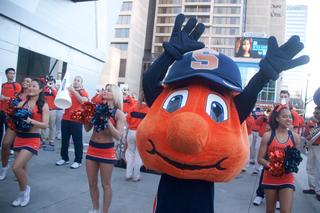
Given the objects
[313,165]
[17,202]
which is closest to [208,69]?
[17,202]

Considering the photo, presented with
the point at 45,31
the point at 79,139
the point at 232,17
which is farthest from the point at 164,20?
the point at 79,139

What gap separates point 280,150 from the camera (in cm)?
323

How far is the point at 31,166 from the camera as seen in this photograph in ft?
17.8

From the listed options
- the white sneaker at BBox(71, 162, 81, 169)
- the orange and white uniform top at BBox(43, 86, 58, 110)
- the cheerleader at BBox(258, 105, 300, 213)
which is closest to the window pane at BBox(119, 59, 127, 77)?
the orange and white uniform top at BBox(43, 86, 58, 110)

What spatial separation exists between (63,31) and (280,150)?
10.7 metres

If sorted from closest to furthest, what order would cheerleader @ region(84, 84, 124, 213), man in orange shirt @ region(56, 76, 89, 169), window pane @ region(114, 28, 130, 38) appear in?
cheerleader @ region(84, 84, 124, 213)
man in orange shirt @ region(56, 76, 89, 169)
window pane @ region(114, 28, 130, 38)

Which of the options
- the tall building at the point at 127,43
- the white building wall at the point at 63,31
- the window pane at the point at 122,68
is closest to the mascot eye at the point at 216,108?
the white building wall at the point at 63,31

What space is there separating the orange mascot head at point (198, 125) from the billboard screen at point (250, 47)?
43.7 meters

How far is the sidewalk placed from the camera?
368 centimetres

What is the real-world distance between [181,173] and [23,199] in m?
2.94

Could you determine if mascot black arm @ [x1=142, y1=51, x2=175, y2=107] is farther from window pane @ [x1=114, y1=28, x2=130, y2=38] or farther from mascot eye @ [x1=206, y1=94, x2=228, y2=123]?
window pane @ [x1=114, y1=28, x2=130, y2=38]

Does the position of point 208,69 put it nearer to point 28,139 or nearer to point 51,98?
point 28,139

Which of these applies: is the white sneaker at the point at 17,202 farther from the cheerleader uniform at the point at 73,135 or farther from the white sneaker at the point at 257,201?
the white sneaker at the point at 257,201

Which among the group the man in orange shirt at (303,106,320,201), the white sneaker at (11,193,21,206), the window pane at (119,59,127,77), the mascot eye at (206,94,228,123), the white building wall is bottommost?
the white sneaker at (11,193,21,206)
